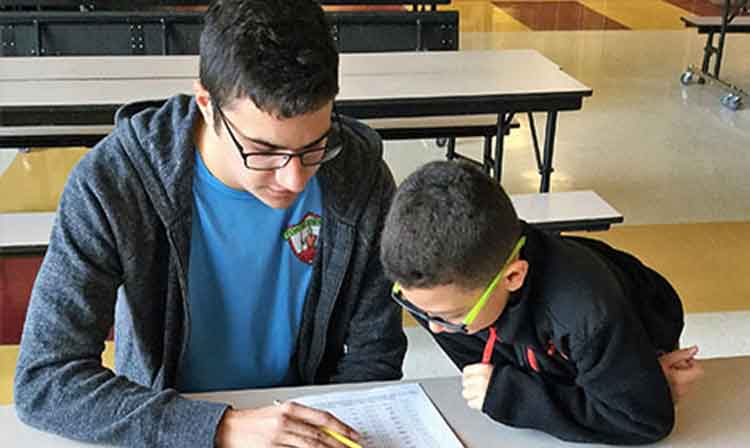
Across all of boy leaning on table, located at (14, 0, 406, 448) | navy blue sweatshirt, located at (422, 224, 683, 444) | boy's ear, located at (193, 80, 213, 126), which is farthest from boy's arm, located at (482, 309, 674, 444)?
boy's ear, located at (193, 80, 213, 126)

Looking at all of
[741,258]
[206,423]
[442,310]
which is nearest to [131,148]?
[206,423]

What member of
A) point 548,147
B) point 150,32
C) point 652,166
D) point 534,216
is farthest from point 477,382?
point 652,166

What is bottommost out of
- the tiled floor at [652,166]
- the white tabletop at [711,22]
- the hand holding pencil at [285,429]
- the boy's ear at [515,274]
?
the tiled floor at [652,166]

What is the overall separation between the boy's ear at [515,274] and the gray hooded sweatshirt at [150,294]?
0.33 m

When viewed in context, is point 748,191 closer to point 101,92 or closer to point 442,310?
point 101,92

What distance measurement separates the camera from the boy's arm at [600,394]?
3.61 feet

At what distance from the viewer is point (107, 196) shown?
4.02ft

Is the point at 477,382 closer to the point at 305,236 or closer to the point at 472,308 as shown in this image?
the point at 472,308

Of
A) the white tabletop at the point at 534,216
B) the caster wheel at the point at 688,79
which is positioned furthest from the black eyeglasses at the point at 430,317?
the caster wheel at the point at 688,79

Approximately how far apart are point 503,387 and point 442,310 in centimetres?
16

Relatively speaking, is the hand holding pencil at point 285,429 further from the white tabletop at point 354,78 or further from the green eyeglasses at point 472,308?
the white tabletop at point 354,78

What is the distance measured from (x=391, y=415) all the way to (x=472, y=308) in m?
0.22

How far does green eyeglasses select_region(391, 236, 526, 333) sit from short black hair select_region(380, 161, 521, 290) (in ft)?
0.04

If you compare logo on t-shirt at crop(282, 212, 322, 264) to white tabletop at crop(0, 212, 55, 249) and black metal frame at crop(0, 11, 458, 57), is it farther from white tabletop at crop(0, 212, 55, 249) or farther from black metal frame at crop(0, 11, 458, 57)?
black metal frame at crop(0, 11, 458, 57)
